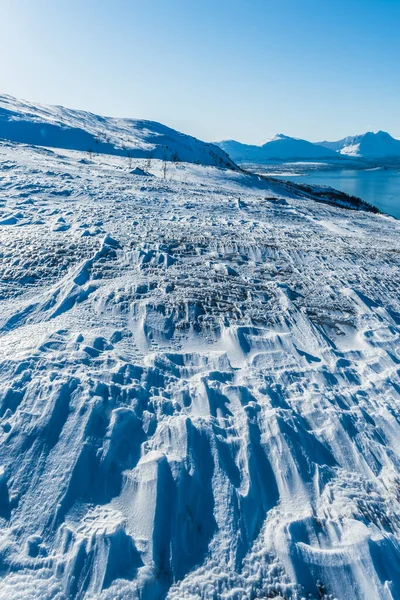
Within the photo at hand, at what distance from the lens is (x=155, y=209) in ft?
39.0

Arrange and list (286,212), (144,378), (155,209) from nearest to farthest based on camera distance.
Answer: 1. (144,378)
2. (155,209)
3. (286,212)

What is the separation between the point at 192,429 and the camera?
376 cm

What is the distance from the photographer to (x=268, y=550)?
9.61 feet

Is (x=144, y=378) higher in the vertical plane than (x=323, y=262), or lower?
lower

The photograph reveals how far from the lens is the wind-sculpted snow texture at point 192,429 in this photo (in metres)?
2.78

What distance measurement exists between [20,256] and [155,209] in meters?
5.59

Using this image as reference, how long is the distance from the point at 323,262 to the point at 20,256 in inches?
283

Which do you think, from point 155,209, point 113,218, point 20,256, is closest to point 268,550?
point 20,256

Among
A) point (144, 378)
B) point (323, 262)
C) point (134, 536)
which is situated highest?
point (323, 262)

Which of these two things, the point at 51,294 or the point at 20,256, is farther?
the point at 20,256

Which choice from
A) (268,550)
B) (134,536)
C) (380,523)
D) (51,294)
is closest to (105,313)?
(51,294)

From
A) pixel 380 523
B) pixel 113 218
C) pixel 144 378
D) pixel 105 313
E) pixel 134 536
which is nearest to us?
pixel 134 536

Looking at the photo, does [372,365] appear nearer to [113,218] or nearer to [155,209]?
[113,218]

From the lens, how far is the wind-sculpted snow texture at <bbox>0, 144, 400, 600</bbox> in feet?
9.12
